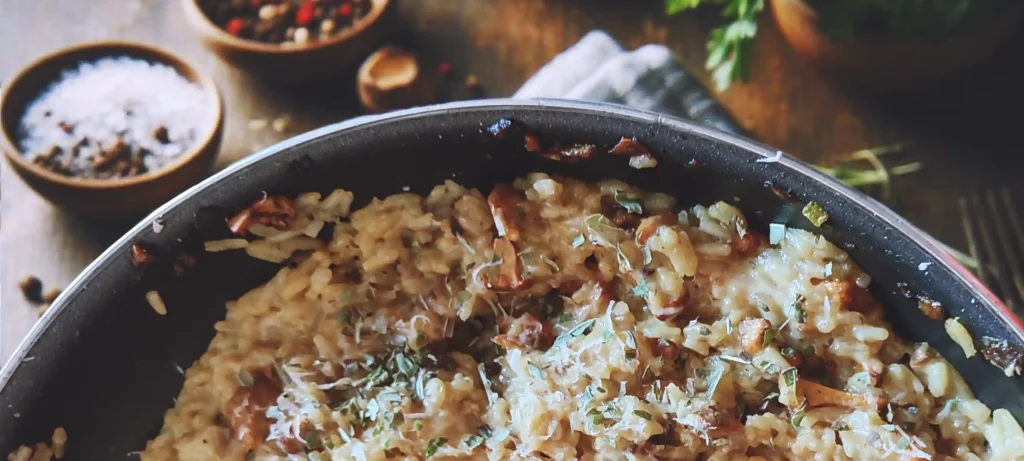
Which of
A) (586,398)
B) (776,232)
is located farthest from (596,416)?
(776,232)

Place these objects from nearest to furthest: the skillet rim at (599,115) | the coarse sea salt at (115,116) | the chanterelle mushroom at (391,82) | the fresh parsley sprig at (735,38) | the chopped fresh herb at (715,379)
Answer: the skillet rim at (599,115), the chopped fresh herb at (715,379), the fresh parsley sprig at (735,38), the coarse sea salt at (115,116), the chanterelle mushroom at (391,82)

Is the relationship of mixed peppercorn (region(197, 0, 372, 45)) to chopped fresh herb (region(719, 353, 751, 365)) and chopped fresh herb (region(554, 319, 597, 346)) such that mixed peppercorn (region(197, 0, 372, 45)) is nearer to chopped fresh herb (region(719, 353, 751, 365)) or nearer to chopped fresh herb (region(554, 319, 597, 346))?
chopped fresh herb (region(554, 319, 597, 346))

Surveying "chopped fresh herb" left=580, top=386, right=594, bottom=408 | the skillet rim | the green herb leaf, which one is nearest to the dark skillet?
the skillet rim

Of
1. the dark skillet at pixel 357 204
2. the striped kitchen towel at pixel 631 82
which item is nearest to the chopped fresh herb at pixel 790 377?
the dark skillet at pixel 357 204

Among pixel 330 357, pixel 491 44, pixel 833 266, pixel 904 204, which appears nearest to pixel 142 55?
pixel 491 44

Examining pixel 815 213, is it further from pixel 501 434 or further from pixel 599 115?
pixel 501 434

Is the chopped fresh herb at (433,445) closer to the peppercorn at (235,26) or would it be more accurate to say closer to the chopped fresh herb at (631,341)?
the chopped fresh herb at (631,341)
